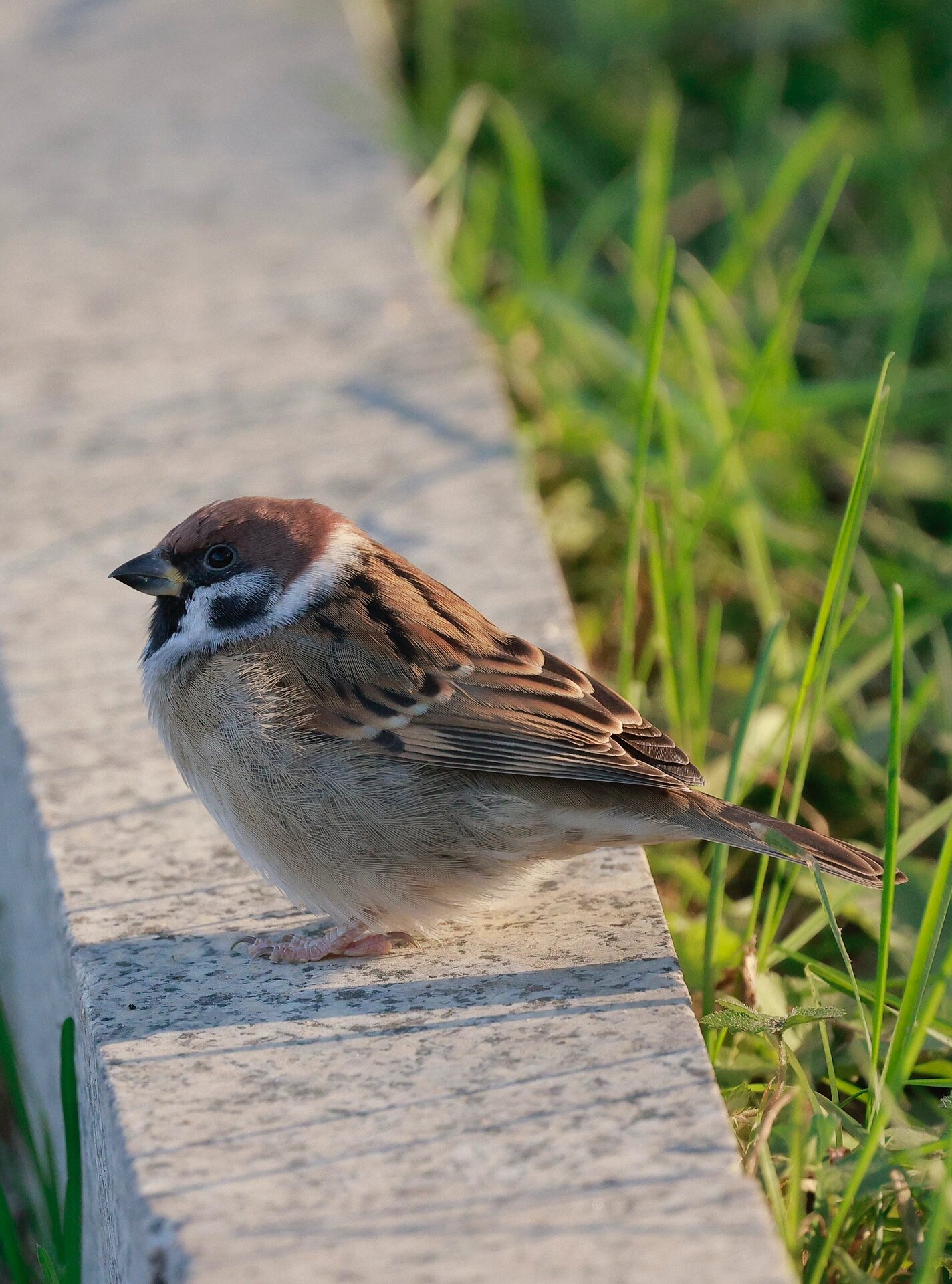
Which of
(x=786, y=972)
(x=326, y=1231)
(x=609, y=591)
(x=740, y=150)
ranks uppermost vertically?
(x=740, y=150)

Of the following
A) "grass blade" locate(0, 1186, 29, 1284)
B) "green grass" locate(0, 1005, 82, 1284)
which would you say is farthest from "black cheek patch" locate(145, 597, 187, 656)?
"grass blade" locate(0, 1186, 29, 1284)

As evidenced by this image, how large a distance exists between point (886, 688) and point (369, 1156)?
2217 mm

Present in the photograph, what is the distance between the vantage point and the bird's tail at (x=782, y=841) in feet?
7.73

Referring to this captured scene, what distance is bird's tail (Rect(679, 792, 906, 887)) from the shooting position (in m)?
2.36

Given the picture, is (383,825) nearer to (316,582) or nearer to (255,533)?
(316,582)

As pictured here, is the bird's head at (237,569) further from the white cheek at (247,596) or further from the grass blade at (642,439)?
the grass blade at (642,439)

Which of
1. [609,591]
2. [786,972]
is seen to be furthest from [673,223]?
[786,972]

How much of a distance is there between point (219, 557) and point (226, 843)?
52 cm

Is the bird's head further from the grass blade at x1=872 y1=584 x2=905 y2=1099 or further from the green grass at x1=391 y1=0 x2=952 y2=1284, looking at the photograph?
the grass blade at x1=872 y1=584 x2=905 y2=1099

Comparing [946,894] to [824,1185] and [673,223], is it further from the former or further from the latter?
[673,223]

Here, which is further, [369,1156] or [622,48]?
[622,48]

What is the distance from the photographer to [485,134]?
6215 millimetres

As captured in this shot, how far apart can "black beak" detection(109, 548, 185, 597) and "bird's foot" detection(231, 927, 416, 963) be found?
2.15ft

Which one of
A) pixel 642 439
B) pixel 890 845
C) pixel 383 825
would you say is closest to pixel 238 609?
pixel 383 825
